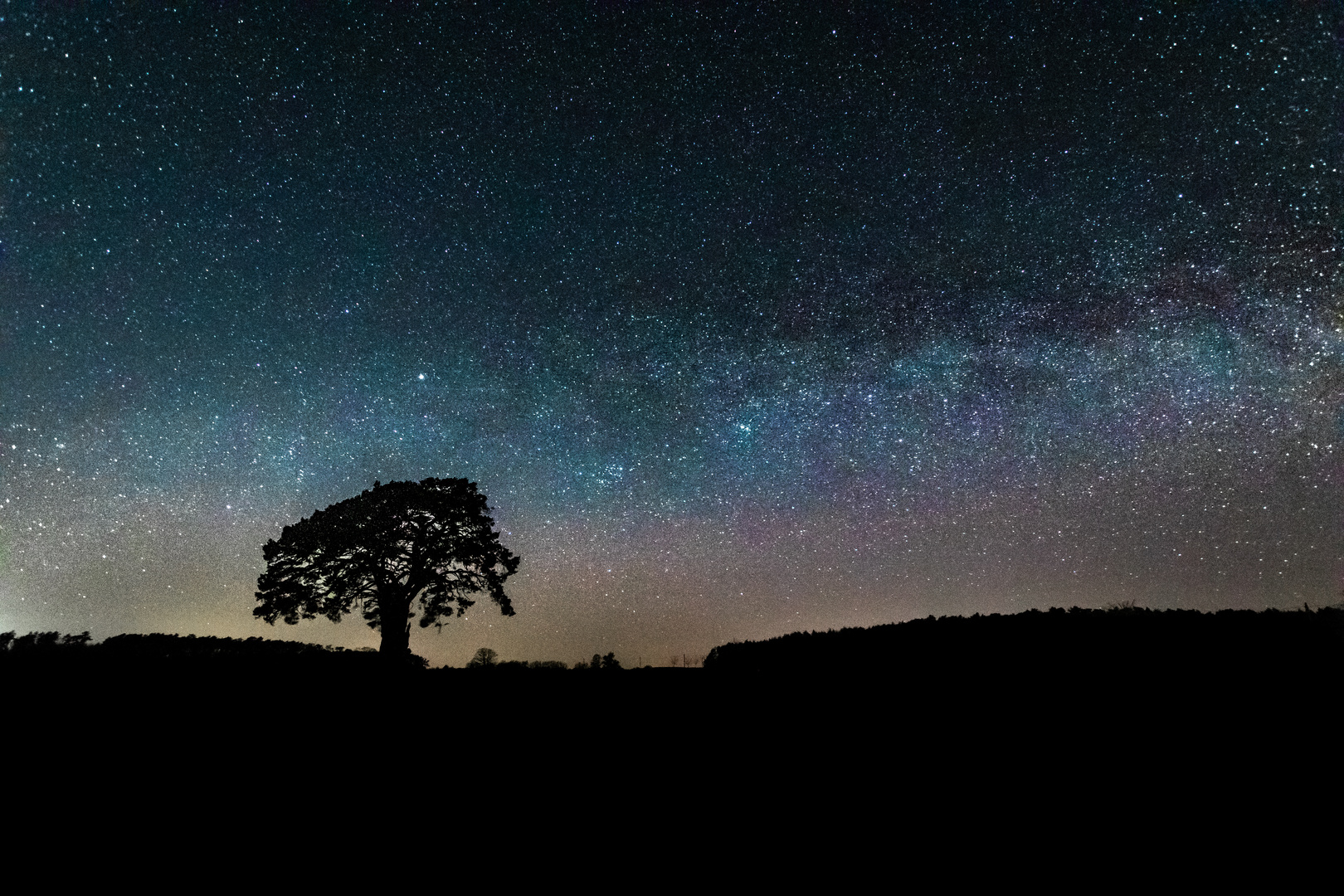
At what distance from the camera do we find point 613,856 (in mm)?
4703

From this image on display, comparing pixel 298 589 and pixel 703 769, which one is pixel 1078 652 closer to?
pixel 703 769

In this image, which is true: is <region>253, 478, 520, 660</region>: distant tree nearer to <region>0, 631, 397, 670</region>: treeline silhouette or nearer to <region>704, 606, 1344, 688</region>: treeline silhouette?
<region>0, 631, 397, 670</region>: treeline silhouette

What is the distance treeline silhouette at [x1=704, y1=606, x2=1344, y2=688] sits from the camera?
8.58m

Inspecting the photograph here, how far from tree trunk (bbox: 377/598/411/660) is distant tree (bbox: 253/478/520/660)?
0.03 metres

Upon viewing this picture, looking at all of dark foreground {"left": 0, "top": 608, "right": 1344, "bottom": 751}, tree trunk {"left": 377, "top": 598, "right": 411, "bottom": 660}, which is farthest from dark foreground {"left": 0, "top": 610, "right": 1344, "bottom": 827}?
tree trunk {"left": 377, "top": 598, "right": 411, "bottom": 660}

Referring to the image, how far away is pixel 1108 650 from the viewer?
9.91 m

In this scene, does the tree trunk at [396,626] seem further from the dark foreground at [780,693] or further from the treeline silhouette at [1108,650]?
the treeline silhouette at [1108,650]

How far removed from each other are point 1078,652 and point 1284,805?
4.87m

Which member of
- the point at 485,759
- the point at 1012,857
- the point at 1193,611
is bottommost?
the point at 1012,857

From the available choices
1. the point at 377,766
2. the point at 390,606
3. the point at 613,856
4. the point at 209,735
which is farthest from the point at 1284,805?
the point at 390,606

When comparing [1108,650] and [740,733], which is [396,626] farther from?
[1108,650]

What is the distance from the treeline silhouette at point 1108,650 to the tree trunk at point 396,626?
1671 cm

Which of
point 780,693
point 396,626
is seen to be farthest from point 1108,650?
point 396,626

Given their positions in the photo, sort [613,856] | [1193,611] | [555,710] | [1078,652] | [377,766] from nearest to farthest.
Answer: [613,856] < [377,766] < [555,710] < [1078,652] < [1193,611]
